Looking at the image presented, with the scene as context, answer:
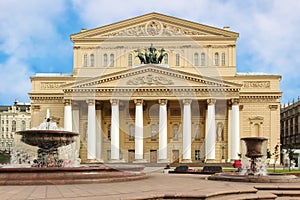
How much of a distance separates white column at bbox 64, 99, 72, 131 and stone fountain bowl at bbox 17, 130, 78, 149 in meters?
36.1

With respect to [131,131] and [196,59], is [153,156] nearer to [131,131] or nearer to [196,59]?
[131,131]

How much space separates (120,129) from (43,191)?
156 ft

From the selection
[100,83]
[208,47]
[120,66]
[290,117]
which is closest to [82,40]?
[120,66]

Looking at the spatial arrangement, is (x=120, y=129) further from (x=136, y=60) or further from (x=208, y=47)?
(x=208, y=47)

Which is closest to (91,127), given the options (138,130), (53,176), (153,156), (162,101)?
(138,130)

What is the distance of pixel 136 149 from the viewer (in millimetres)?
58000

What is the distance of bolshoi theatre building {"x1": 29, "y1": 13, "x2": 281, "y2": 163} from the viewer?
57.7 meters

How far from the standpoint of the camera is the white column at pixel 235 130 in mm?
57750

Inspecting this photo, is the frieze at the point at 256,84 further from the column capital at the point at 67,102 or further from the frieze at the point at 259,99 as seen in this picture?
the column capital at the point at 67,102

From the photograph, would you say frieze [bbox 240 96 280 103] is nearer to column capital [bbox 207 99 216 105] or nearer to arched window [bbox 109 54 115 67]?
column capital [bbox 207 99 216 105]

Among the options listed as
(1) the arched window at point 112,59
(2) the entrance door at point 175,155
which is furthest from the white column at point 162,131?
(1) the arched window at point 112,59

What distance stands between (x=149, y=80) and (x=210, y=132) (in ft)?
30.0

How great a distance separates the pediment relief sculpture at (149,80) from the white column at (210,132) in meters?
5.30

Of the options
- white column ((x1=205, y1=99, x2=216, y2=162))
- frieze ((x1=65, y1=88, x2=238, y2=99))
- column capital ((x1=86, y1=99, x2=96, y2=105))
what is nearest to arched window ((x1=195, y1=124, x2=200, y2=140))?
white column ((x1=205, y1=99, x2=216, y2=162))
